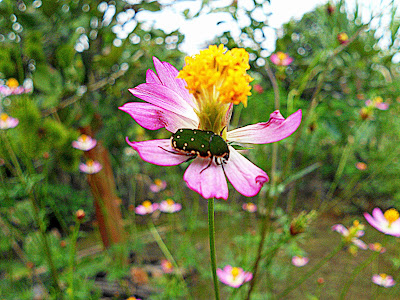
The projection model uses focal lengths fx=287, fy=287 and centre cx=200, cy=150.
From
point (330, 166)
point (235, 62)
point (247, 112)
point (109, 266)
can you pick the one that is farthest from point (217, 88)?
point (330, 166)

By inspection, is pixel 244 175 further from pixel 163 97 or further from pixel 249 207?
pixel 249 207

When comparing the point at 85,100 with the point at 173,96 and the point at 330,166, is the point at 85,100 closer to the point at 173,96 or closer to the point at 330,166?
the point at 173,96

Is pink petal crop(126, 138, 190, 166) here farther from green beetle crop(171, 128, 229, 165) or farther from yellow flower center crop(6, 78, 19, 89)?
yellow flower center crop(6, 78, 19, 89)

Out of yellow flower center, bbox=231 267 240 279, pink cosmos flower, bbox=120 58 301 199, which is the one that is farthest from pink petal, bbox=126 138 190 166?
yellow flower center, bbox=231 267 240 279

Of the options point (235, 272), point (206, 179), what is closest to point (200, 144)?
point (206, 179)

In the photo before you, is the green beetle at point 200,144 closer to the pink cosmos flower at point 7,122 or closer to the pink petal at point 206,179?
the pink petal at point 206,179
